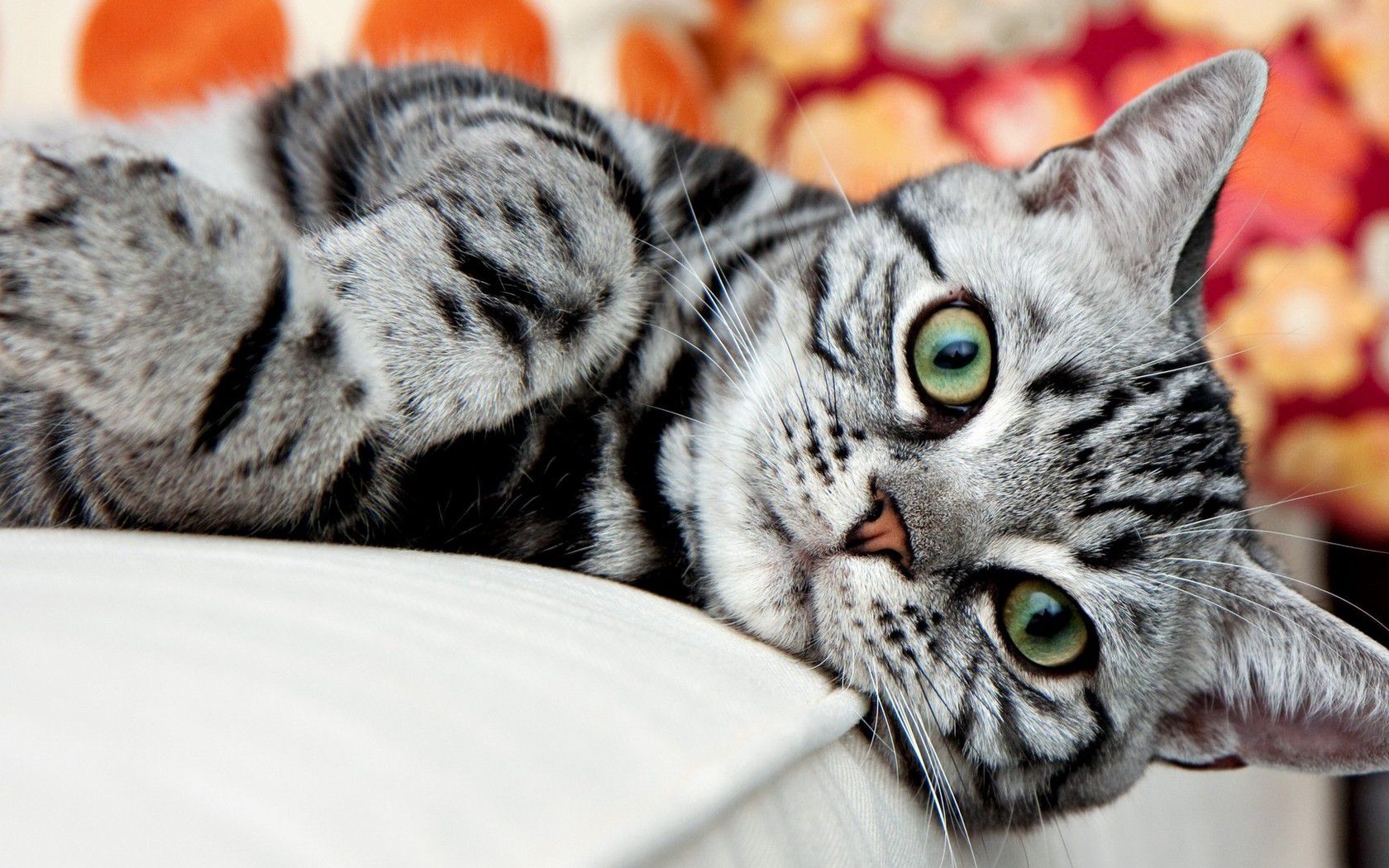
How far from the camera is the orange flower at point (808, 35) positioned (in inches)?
68.1

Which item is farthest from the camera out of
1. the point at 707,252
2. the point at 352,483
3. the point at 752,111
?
the point at 752,111

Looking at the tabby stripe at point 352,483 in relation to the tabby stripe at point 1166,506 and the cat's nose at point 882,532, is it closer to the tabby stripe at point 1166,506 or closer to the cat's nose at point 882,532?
the cat's nose at point 882,532

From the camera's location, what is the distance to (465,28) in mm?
1603

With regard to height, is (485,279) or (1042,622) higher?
(485,279)

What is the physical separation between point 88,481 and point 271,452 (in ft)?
0.47

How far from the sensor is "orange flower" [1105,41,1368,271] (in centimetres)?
148

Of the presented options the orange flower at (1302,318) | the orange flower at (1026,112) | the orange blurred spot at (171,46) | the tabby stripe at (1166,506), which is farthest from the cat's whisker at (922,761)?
the orange blurred spot at (171,46)

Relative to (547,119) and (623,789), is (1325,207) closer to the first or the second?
(547,119)

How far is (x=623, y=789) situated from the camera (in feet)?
1.46

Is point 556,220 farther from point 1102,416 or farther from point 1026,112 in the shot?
point 1026,112

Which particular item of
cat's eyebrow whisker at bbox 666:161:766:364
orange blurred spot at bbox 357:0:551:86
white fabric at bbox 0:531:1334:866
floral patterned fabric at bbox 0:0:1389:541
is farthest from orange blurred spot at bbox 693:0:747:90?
white fabric at bbox 0:531:1334:866

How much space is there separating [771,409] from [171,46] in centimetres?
128

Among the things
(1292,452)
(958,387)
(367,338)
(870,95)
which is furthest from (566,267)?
(1292,452)

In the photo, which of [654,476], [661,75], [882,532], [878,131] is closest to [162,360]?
[654,476]
